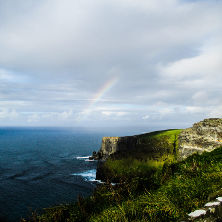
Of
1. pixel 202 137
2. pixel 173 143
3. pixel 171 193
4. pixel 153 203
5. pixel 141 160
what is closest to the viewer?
pixel 153 203

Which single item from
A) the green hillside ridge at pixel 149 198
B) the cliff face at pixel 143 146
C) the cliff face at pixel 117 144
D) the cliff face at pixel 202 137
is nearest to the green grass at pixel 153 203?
the green hillside ridge at pixel 149 198

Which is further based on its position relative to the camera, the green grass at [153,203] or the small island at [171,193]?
the green grass at [153,203]

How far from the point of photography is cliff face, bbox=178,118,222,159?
3029 cm

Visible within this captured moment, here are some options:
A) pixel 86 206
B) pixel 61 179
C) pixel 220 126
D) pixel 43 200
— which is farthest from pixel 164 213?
pixel 61 179

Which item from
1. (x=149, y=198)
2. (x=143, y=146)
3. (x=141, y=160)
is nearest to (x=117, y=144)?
(x=143, y=146)

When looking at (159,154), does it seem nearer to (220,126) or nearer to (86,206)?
(220,126)

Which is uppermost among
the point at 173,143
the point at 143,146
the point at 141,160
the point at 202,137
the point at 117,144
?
the point at 202,137

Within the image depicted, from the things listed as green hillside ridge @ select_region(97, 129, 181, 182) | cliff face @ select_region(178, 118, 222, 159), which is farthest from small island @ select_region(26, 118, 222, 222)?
green hillside ridge @ select_region(97, 129, 181, 182)

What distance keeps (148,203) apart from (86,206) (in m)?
6.95

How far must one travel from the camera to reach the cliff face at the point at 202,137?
30.3 metres

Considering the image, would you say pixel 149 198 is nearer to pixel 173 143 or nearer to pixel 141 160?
pixel 141 160

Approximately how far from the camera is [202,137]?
31766 mm

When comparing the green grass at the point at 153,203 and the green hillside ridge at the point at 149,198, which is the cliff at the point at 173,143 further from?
the green grass at the point at 153,203

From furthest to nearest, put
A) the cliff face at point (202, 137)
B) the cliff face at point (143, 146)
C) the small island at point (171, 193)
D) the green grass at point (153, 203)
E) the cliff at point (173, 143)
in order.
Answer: the cliff face at point (143, 146) < the cliff at point (173, 143) < the cliff face at point (202, 137) < the green grass at point (153, 203) < the small island at point (171, 193)
